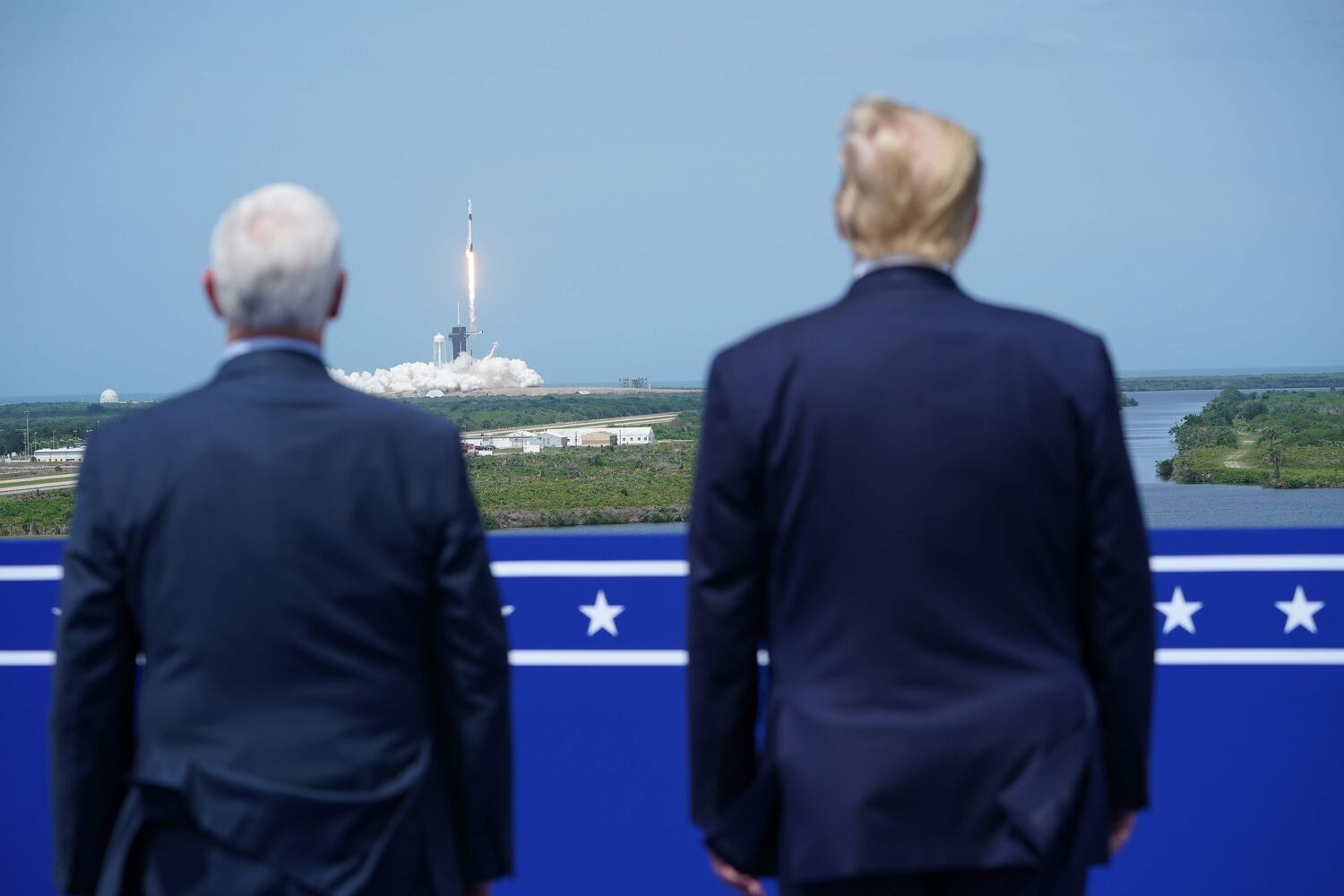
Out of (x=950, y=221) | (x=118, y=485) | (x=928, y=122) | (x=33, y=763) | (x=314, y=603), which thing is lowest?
(x=33, y=763)

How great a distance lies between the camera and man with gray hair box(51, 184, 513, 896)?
1.85 m

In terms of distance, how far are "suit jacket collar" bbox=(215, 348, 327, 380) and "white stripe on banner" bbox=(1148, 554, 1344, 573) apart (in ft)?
7.06

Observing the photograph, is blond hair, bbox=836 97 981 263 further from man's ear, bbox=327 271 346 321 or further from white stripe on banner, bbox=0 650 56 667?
white stripe on banner, bbox=0 650 56 667

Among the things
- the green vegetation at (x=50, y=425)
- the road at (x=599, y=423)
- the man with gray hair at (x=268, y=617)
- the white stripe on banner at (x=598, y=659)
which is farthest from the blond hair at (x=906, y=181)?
the road at (x=599, y=423)

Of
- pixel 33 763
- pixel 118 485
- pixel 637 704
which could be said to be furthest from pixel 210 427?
pixel 33 763

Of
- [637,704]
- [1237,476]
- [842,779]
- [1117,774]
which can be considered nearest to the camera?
[842,779]

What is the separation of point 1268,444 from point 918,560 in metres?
67.3

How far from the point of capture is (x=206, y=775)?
6.02ft

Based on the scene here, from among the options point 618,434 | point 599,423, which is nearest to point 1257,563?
point 618,434

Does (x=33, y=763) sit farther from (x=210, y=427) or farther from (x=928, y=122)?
(x=928, y=122)

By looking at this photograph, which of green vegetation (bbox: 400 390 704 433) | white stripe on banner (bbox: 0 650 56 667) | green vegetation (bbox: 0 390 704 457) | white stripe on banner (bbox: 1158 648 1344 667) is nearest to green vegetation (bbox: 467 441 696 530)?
green vegetation (bbox: 0 390 704 457)

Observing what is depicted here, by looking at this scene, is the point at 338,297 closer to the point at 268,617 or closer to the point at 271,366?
the point at 271,366

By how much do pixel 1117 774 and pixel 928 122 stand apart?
3.12ft

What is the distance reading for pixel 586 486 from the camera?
61875 millimetres
